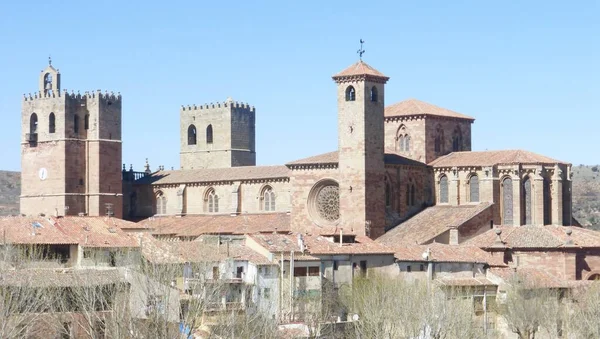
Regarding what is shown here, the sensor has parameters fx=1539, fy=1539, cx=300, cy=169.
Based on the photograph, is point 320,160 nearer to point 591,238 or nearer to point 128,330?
point 591,238

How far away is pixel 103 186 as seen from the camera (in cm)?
9500

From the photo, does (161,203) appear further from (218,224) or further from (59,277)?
(59,277)

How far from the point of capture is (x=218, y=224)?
88188 millimetres

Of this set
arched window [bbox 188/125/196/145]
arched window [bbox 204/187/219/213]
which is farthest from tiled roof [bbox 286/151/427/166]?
arched window [bbox 188/125/196/145]

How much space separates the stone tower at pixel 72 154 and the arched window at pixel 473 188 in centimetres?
2400

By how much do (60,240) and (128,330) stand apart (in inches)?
794

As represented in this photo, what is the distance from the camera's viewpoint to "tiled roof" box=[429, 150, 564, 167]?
80.6 meters

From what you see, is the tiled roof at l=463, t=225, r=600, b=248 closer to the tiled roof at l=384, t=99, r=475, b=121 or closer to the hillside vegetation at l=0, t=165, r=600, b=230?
the tiled roof at l=384, t=99, r=475, b=121

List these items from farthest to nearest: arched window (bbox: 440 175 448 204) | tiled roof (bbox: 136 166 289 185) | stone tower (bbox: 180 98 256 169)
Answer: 1. stone tower (bbox: 180 98 256 169)
2. tiled roof (bbox: 136 166 289 185)
3. arched window (bbox: 440 175 448 204)

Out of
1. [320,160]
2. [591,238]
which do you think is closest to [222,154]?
[320,160]

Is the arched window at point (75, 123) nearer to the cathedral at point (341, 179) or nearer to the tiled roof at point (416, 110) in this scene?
the cathedral at point (341, 179)

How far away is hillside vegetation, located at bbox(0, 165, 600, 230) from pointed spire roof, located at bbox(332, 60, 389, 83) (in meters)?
55.8

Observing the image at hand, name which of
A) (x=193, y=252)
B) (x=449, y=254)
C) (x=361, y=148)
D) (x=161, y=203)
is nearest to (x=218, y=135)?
(x=161, y=203)

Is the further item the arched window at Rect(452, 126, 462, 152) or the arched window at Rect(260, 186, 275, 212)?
the arched window at Rect(260, 186, 275, 212)
